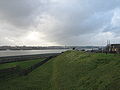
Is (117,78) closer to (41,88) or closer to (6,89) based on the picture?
(41,88)

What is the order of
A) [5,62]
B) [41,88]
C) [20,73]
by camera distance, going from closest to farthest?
1. [41,88]
2. [20,73]
3. [5,62]

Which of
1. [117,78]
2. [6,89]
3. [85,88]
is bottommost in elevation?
[6,89]

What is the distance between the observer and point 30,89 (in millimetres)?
21516

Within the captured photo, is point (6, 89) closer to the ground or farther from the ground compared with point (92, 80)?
closer to the ground

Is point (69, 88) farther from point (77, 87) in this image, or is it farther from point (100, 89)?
point (100, 89)

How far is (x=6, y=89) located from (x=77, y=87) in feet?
34.2

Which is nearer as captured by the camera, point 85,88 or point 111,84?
point 111,84

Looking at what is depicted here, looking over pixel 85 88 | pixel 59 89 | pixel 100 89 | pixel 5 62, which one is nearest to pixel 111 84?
pixel 100 89

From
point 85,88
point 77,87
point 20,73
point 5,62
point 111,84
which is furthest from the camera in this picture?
point 5,62

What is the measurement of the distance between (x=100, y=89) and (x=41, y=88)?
9.03 metres

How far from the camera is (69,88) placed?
1869 centimetres

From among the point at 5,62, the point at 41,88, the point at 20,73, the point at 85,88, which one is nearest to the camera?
the point at 85,88

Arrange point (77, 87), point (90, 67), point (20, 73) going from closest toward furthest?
point (77, 87)
point (90, 67)
point (20, 73)

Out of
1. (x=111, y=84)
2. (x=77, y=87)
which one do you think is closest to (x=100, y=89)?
(x=111, y=84)
